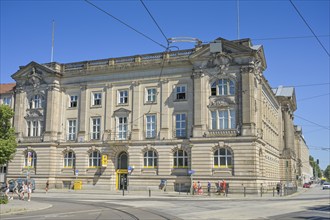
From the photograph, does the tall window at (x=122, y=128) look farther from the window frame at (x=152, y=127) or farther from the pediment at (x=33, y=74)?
the pediment at (x=33, y=74)

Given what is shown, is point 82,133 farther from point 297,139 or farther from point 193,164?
point 297,139

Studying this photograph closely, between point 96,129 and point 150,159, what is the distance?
9174mm

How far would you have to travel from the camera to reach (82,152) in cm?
5575

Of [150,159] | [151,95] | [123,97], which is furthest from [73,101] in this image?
[150,159]

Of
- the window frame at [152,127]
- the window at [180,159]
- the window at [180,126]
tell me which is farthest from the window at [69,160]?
the window at [180,126]


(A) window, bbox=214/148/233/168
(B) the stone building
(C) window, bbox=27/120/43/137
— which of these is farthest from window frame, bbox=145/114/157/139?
(C) window, bbox=27/120/43/137

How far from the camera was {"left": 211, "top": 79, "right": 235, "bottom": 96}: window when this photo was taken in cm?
4925

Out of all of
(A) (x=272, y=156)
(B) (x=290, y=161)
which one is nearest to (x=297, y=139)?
(B) (x=290, y=161)

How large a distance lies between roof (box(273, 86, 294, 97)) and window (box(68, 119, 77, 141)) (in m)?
50.7

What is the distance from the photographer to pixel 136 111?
5419 cm

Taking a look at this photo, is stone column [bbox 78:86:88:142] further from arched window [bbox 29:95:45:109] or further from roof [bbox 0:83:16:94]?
roof [bbox 0:83:16:94]

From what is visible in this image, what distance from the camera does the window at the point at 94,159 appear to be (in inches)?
2167

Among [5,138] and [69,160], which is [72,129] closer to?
[69,160]

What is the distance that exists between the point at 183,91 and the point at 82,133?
601 inches
